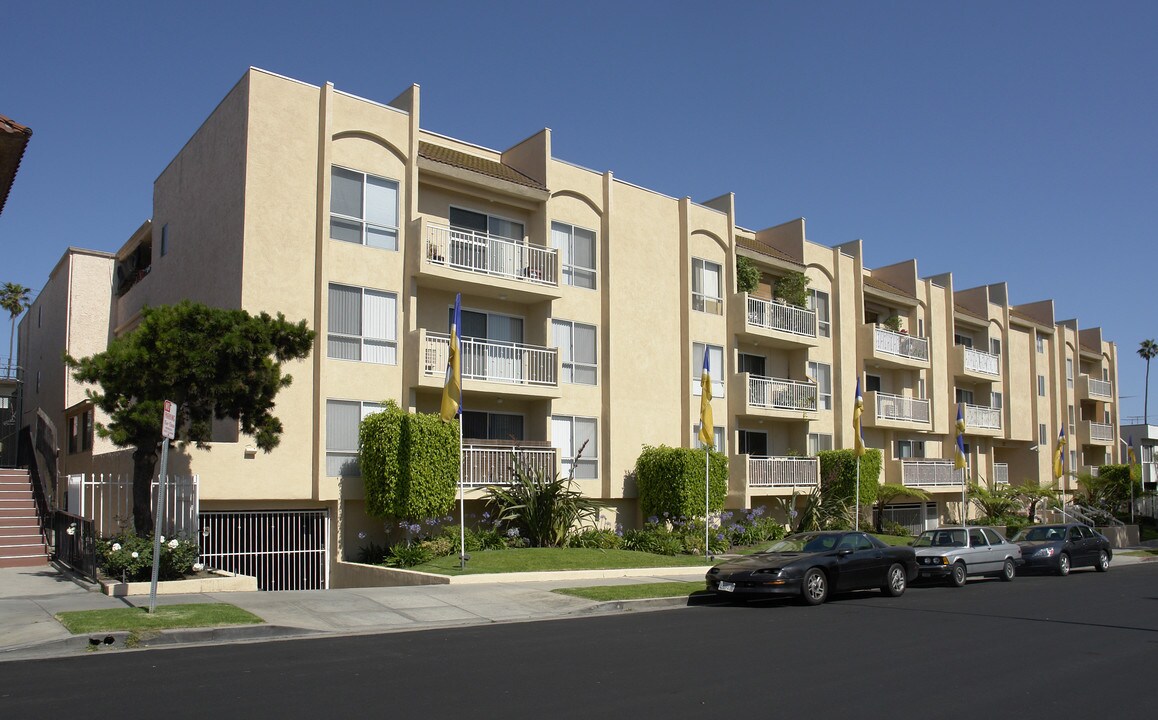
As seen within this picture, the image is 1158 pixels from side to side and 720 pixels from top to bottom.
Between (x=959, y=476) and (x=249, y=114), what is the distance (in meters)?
33.5

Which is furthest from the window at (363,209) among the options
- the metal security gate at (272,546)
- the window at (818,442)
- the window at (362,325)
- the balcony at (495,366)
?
the window at (818,442)

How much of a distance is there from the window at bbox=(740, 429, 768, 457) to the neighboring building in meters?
0.09

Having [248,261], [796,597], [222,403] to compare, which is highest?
[248,261]

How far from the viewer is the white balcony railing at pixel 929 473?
129ft

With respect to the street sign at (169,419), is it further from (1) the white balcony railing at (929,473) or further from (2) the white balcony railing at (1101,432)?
(2) the white balcony railing at (1101,432)

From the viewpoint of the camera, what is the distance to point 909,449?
42531 mm

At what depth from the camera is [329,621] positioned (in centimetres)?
1402

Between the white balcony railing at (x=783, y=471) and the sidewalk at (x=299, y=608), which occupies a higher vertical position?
the white balcony railing at (x=783, y=471)

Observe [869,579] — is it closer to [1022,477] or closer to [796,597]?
[796,597]

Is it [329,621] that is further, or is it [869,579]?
[869,579]

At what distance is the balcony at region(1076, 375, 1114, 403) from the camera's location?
57.6 m

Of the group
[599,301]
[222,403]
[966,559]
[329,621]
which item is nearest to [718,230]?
[599,301]

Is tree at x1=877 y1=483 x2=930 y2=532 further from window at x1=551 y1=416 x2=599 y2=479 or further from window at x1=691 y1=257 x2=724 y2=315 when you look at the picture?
window at x1=551 y1=416 x2=599 y2=479

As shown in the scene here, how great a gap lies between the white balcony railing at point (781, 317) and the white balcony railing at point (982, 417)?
41.6 ft
